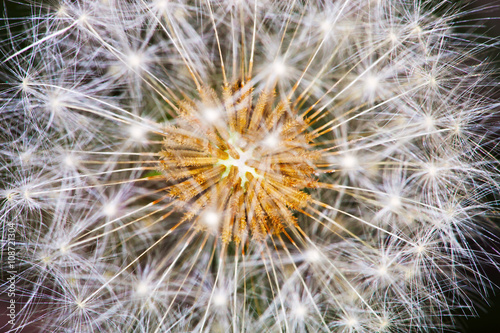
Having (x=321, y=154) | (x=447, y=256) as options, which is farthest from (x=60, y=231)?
(x=447, y=256)

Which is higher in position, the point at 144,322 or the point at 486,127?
the point at 486,127

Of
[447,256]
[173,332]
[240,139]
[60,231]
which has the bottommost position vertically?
[173,332]

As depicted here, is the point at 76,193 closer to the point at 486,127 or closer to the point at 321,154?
the point at 321,154

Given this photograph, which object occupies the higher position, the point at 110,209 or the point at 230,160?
the point at 230,160

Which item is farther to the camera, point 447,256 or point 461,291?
point 461,291

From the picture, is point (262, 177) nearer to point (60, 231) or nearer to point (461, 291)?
point (60, 231)

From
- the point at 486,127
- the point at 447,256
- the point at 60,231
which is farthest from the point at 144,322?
the point at 486,127
